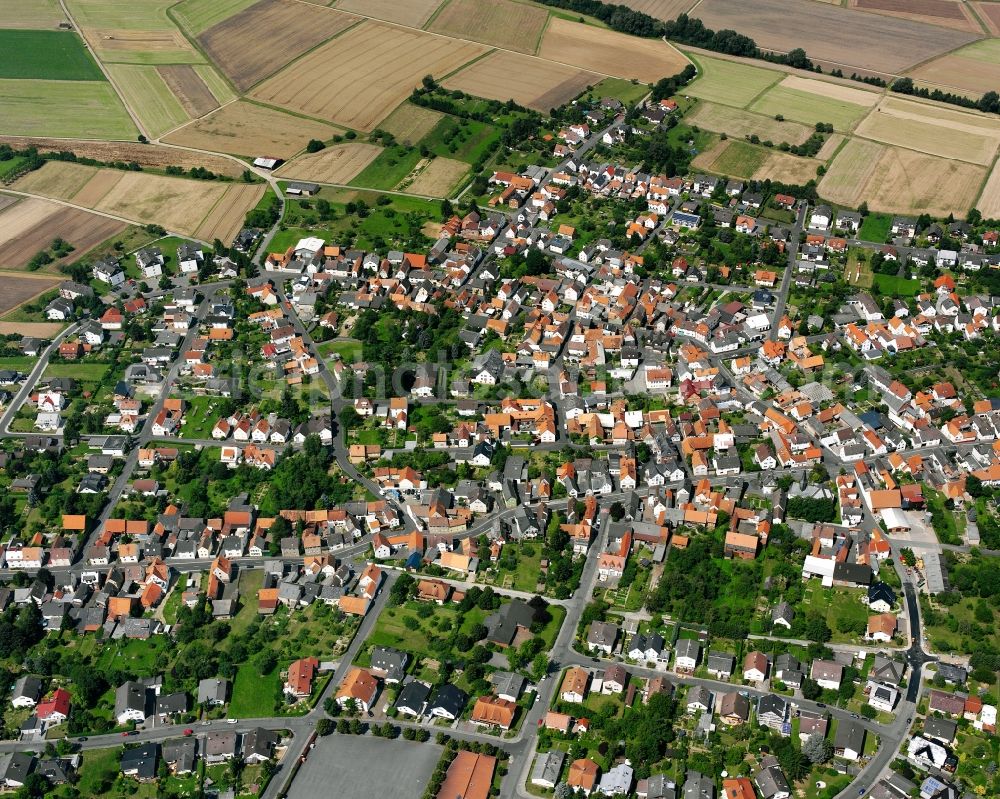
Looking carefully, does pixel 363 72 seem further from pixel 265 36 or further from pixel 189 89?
pixel 189 89

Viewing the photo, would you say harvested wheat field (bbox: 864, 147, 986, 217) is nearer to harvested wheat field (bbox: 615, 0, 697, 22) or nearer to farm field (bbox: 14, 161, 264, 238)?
harvested wheat field (bbox: 615, 0, 697, 22)

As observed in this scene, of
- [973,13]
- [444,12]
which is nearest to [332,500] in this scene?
[444,12]

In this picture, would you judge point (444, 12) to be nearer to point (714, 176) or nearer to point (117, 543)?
point (714, 176)

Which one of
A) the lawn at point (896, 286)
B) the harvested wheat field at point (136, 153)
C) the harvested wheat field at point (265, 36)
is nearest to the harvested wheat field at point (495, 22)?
the harvested wheat field at point (265, 36)

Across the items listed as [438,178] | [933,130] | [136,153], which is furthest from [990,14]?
[136,153]

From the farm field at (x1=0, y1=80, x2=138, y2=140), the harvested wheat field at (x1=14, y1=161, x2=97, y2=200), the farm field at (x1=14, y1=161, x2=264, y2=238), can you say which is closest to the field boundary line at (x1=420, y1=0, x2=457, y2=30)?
the farm field at (x1=0, y1=80, x2=138, y2=140)

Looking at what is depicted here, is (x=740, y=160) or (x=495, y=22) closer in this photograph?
(x=740, y=160)
